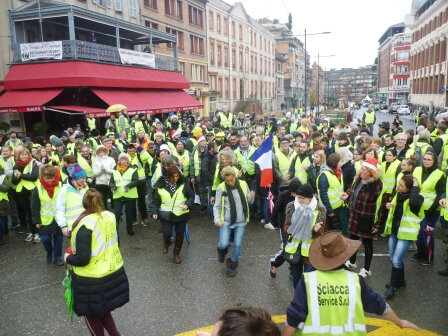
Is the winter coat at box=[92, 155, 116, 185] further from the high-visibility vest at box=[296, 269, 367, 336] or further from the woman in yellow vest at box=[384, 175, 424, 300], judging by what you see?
the high-visibility vest at box=[296, 269, 367, 336]

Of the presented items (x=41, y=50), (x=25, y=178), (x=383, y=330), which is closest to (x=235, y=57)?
(x=41, y=50)

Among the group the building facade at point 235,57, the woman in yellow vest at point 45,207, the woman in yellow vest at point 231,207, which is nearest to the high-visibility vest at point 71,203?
the woman in yellow vest at point 45,207

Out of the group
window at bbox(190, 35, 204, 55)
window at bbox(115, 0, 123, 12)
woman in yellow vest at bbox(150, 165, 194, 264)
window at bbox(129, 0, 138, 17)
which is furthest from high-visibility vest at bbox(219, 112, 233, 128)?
window at bbox(190, 35, 204, 55)

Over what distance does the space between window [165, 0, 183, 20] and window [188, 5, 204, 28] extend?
1.85m

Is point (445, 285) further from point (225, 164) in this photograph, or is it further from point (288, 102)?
point (288, 102)

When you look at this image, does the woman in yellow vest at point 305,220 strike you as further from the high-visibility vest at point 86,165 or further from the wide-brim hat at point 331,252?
the high-visibility vest at point 86,165

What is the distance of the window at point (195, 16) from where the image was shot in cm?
3625

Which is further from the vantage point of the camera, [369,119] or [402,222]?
[369,119]

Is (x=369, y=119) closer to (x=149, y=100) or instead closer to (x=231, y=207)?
(x=149, y=100)

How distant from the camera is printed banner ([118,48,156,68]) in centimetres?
2208

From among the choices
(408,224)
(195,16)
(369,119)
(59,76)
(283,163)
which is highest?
(195,16)

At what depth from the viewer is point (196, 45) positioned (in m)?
37.6

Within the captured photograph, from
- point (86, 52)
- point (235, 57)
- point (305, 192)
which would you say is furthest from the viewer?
point (235, 57)

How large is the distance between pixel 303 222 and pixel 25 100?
16.6 metres
